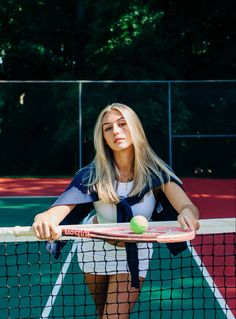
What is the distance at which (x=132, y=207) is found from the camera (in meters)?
3.04

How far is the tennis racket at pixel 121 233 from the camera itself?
8.70 ft

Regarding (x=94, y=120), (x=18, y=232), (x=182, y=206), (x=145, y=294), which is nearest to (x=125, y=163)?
(x=182, y=206)

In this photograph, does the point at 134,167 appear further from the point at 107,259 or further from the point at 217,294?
the point at 217,294

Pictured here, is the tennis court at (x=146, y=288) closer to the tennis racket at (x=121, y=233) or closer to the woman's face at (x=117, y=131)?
the tennis racket at (x=121, y=233)

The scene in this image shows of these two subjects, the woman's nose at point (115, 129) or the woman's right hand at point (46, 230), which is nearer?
the woman's right hand at point (46, 230)

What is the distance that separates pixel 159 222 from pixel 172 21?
18522 millimetres

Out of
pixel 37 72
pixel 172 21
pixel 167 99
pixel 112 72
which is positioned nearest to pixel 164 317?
pixel 167 99

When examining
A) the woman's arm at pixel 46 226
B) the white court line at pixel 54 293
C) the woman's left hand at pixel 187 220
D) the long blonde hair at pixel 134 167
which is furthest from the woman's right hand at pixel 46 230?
the white court line at pixel 54 293

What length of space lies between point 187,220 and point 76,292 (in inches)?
146

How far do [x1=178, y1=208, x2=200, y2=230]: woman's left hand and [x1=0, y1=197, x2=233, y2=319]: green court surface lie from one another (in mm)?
1360

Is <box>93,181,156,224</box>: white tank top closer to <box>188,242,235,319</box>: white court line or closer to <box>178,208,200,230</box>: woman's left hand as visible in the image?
<box>178,208,200,230</box>: woman's left hand

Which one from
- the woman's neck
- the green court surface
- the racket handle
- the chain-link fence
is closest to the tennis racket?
the racket handle

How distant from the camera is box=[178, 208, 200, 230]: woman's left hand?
9.14ft

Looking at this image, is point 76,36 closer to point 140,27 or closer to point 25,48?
point 25,48
